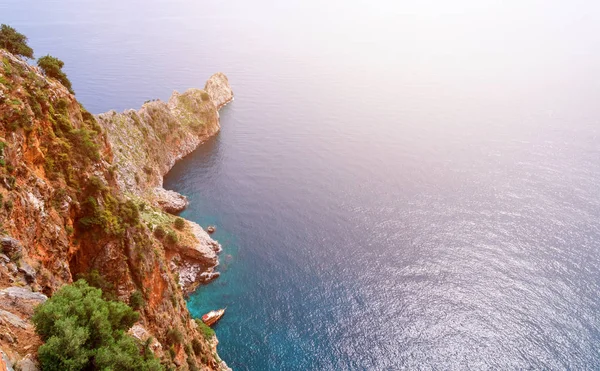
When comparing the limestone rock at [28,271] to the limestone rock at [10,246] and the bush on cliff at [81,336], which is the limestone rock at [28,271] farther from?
the bush on cliff at [81,336]

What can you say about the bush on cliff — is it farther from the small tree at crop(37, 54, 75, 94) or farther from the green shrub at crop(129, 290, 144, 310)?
the small tree at crop(37, 54, 75, 94)

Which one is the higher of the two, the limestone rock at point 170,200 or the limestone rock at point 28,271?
the limestone rock at point 28,271

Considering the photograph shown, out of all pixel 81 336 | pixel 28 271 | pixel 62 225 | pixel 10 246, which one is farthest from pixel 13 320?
pixel 62 225

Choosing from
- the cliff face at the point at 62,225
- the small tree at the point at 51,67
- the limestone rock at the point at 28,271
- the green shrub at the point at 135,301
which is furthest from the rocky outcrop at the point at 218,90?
the limestone rock at the point at 28,271

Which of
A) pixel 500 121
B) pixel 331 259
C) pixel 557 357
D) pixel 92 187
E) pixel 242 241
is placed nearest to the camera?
pixel 92 187

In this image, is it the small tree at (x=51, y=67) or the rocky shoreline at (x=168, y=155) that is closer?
the small tree at (x=51, y=67)

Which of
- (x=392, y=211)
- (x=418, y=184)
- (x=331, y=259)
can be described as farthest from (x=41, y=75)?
(x=418, y=184)

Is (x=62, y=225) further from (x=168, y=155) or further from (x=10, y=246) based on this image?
(x=168, y=155)

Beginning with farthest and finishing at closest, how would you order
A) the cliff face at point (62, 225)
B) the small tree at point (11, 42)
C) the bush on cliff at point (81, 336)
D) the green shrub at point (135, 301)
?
the small tree at point (11, 42), the green shrub at point (135, 301), the cliff face at point (62, 225), the bush on cliff at point (81, 336)

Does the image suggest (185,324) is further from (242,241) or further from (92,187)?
(242,241)
